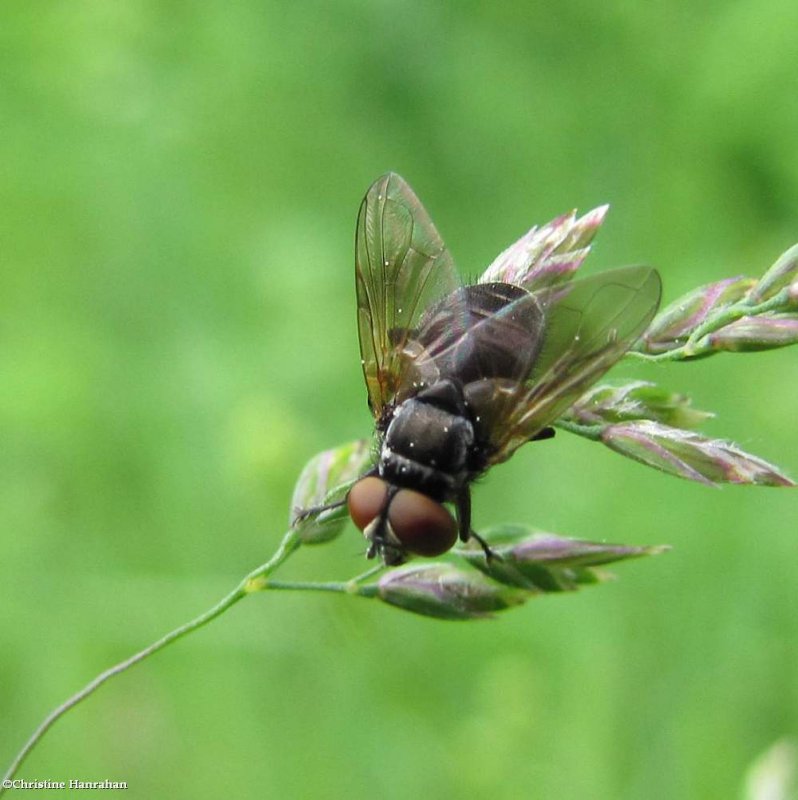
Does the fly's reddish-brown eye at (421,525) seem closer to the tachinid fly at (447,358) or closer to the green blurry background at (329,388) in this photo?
the tachinid fly at (447,358)

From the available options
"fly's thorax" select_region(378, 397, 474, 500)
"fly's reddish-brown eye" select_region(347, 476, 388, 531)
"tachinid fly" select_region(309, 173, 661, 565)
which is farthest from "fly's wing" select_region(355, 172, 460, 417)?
"fly's reddish-brown eye" select_region(347, 476, 388, 531)

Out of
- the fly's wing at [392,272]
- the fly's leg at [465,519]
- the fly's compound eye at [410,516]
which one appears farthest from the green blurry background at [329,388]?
the fly's compound eye at [410,516]

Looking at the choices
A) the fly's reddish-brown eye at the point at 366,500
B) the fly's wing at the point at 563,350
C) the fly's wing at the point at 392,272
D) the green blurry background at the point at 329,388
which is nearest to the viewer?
the fly's wing at the point at 563,350

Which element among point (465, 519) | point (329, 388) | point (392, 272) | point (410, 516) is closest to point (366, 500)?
point (410, 516)

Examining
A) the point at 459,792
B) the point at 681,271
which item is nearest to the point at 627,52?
the point at 681,271

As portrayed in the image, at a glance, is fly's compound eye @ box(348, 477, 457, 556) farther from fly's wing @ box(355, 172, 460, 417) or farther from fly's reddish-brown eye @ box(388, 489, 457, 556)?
fly's wing @ box(355, 172, 460, 417)

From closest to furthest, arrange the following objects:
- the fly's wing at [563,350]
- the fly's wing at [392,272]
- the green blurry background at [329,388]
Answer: the fly's wing at [563,350], the fly's wing at [392,272], the green blurry background at [329,388]

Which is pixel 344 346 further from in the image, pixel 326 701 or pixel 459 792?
pixel 459 792

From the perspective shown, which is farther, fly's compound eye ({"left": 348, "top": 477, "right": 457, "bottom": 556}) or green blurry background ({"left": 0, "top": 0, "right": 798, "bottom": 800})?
green blurry background ({"left": 0, "top": 0, "right": 798, "bottom": 800})

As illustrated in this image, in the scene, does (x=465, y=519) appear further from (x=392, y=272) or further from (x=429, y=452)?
(x=392, y=272)
